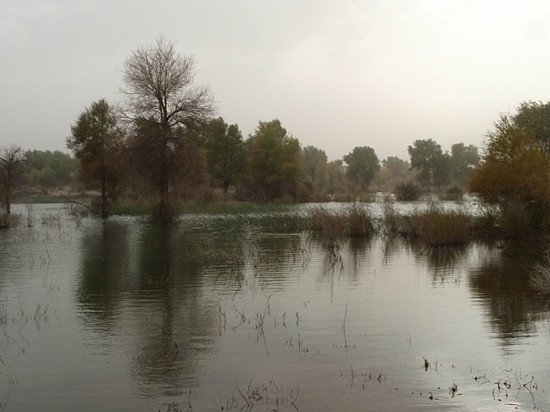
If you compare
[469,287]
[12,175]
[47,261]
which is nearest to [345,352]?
[469,287]

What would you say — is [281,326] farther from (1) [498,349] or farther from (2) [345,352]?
(1) [498,349]

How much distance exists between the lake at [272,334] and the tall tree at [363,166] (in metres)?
104

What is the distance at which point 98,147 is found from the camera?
148ft

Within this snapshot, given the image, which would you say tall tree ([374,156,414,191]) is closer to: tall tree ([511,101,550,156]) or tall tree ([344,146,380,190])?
tall tree ([344,146,380,190])

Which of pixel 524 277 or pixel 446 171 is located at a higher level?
pixel 446 171

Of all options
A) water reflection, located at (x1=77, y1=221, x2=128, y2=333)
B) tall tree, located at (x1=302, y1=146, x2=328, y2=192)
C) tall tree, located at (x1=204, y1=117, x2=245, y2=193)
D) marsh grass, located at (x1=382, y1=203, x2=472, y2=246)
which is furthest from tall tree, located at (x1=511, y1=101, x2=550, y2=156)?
tall tree, located at (x1=302, y1=146, x2=328, y2=192)

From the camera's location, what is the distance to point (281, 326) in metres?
9.77

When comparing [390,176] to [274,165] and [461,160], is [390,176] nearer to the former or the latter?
[461,160]

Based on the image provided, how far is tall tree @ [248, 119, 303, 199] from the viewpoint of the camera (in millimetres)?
71062

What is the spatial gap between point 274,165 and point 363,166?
179ft

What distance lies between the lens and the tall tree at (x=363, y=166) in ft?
399

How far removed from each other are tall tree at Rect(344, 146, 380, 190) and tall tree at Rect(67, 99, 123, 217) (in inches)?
3184

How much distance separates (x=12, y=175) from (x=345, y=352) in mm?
39938

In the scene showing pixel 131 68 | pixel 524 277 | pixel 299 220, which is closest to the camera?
pixel 524 277
